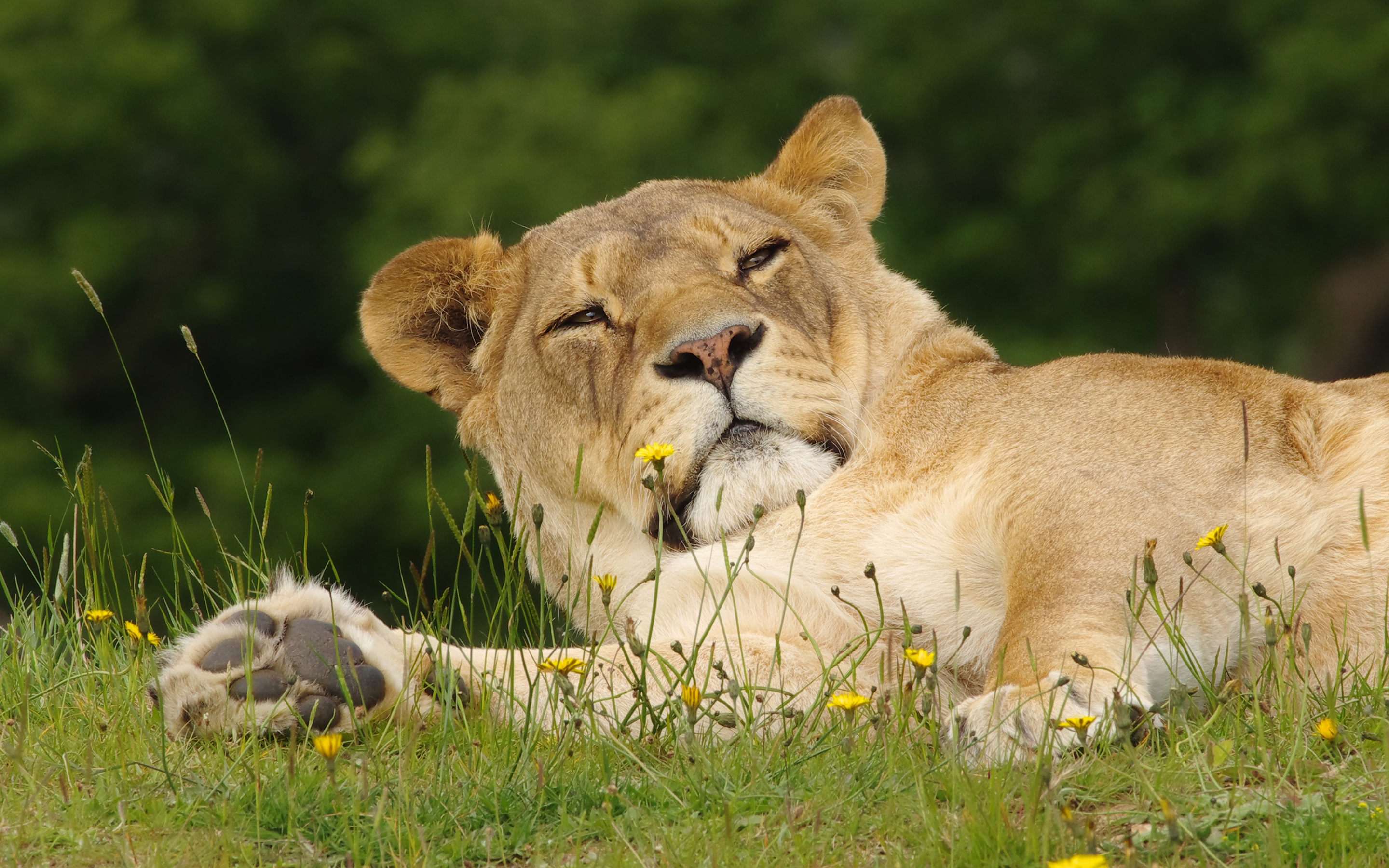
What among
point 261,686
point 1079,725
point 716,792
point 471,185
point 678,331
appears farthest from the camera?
point 471,185

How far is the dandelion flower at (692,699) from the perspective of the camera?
295cm

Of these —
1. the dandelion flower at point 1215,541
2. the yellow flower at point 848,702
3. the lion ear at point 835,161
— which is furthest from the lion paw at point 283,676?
the lion ear at point 835,161

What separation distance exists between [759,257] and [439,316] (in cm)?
114

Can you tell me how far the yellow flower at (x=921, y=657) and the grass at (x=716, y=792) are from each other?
114 millimetres

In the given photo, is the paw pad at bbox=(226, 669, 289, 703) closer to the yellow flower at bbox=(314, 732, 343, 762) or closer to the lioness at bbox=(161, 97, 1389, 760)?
the lioness at bbox=(161, 97, 1389, 760)

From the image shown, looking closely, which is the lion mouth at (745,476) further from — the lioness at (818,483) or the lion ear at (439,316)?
the lion ear at (439,316)

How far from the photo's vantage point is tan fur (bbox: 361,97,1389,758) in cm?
356

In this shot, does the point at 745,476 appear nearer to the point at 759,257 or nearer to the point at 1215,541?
the point at 759,257

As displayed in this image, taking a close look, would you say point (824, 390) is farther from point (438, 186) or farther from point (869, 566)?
point (438, 186)

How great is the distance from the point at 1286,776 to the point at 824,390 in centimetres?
178

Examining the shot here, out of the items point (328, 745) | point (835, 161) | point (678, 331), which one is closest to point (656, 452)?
point (678, 331)

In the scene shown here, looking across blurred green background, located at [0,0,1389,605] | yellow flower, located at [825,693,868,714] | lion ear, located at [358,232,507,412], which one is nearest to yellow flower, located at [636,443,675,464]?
yellow flower, located at [825,693,868,714]

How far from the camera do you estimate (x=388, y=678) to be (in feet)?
11.3

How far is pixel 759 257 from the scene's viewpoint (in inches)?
189
